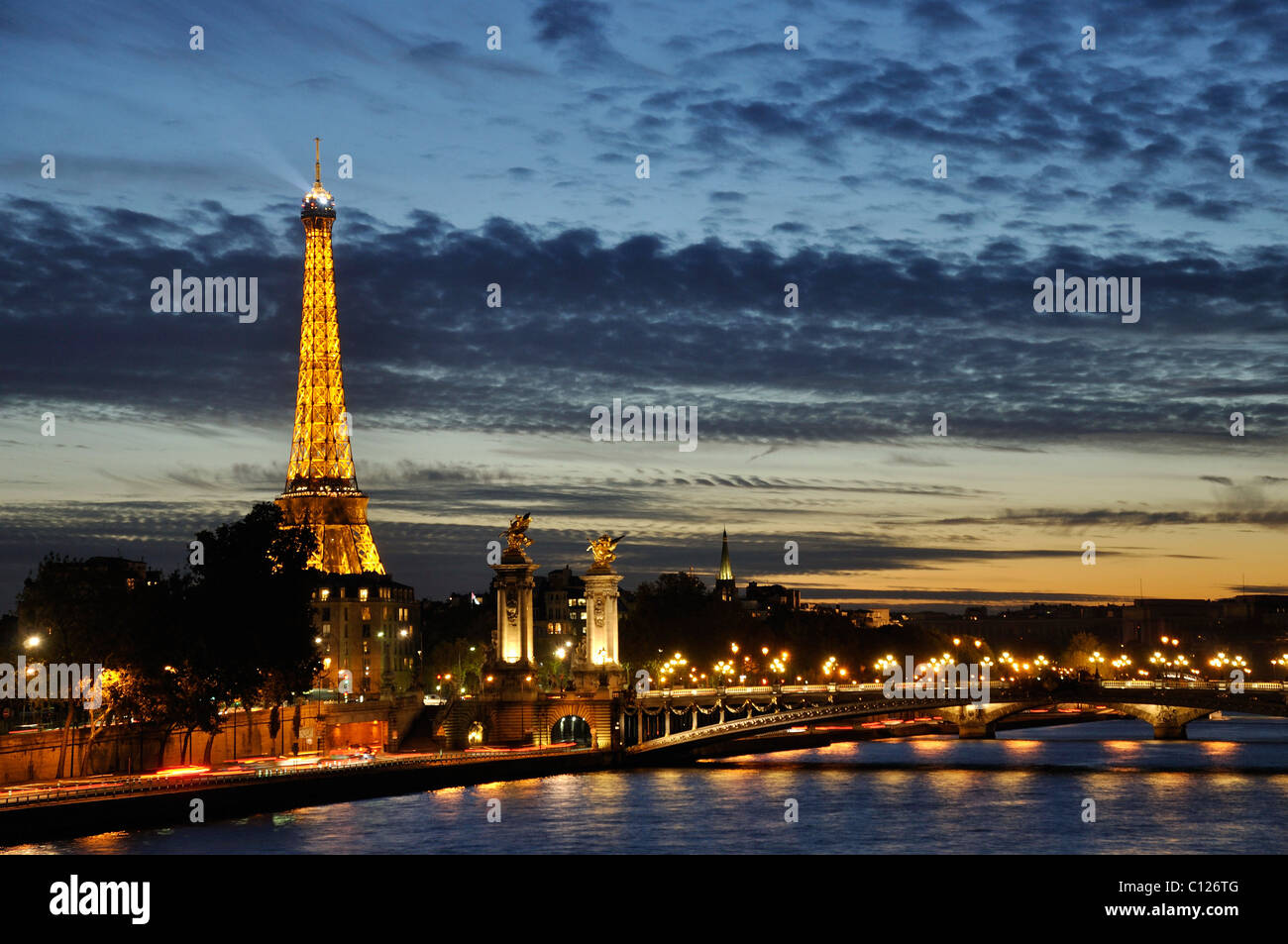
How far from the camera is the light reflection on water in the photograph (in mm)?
48750

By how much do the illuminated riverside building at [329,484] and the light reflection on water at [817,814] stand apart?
3945cm

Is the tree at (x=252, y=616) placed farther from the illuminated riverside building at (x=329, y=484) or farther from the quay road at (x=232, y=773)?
the illuminated riverside building at (x=329, y=484)

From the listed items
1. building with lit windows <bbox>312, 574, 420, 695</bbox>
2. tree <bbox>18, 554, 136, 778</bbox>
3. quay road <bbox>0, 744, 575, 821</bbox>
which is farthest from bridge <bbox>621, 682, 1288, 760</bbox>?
building with lit windows <bbox>312, 574, 420, 695</bbox>

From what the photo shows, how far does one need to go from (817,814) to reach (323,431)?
65.7 m

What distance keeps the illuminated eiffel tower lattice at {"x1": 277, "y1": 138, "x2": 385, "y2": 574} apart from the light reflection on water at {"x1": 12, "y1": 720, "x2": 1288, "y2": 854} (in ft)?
130

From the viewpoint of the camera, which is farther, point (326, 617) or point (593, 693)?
point (326, 617)

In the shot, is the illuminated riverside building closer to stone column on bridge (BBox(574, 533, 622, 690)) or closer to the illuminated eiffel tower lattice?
the illuminated eiffel tower lattice

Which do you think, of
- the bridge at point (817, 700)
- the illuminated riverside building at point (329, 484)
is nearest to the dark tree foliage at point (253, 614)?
the bridge at point (817, 700)

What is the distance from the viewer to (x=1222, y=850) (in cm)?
4719
